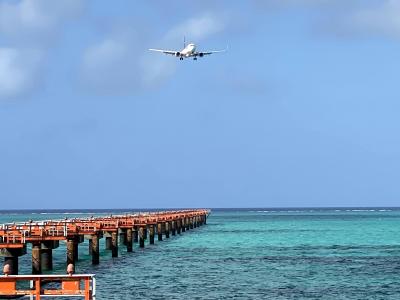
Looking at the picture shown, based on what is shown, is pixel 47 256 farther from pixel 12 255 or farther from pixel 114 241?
pixel 114 241

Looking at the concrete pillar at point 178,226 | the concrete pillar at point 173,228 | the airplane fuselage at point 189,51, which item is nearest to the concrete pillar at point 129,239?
the airplane fuselage at point 189,51

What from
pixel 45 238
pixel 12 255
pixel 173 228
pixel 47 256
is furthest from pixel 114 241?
pixel 173 228

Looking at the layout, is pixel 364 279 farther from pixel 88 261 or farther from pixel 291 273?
pixel 88 261

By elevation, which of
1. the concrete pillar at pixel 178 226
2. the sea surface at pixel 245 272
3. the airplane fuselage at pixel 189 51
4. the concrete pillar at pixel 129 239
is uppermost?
the airplane fuselage at pixel 189 51

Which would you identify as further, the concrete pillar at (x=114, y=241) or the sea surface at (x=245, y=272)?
the concrete pillar at (x=114, y=241)

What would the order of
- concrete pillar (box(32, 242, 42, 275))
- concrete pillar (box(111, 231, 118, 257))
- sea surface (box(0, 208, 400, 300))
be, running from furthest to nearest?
concrete pillar (box(111, 231, 118, 257)), concrete pillar (box(32, 242, 42, 275)), sea surface (box(0, 208, 400, 300))

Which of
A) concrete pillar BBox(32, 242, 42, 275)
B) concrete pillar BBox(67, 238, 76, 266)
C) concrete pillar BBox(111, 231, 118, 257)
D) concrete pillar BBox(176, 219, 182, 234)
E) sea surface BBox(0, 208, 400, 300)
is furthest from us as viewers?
concrete pillar BBox(176, 219, 182, 234)

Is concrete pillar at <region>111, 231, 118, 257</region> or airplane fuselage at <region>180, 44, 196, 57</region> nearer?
concrete pillar at <region>111, 231, 118, 257</region>

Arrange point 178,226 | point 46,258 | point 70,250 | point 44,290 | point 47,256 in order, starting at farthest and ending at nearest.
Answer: point 178,226
point 70,250
point 47,256
point 46,258
point 44,290

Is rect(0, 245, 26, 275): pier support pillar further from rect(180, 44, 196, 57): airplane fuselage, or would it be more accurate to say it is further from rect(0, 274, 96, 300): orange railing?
rect(180, 44, 196, 57): airplane fuselage

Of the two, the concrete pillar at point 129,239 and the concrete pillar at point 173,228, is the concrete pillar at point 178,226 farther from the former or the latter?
the concrete pillar at point 129,239

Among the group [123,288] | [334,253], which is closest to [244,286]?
[123,288]

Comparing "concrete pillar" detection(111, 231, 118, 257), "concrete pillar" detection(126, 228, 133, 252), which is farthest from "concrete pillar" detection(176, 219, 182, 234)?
"concrete pillar" detection(111, 231, 118, 257)

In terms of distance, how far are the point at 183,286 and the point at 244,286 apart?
11.9 ft
